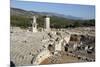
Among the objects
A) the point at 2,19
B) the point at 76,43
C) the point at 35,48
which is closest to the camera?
the point at 2,19

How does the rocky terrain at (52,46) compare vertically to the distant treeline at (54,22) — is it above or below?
below

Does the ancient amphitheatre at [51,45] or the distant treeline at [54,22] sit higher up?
the distant treeline at [54,22]

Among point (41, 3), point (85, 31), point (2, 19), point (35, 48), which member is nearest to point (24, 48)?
point (35, 48)

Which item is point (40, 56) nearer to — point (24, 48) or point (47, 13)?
point (24, 48)

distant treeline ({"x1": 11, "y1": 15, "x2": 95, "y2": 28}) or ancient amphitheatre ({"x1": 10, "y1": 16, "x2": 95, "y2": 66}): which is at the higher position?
distant treeline ({"x1": 11, "y1": 15, "x2": 95, "y2": 28})

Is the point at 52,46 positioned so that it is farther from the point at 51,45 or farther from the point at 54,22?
the point at 54,22
